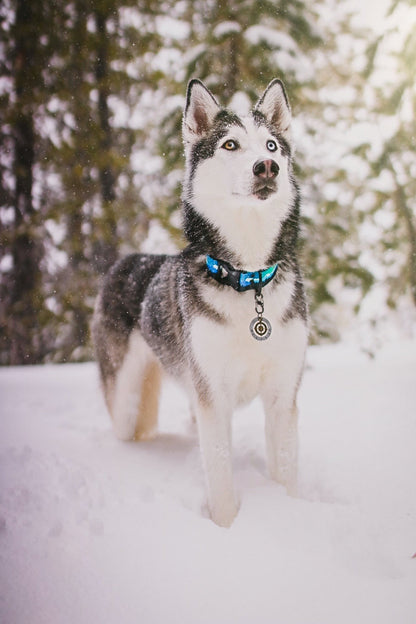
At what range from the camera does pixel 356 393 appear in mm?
1645

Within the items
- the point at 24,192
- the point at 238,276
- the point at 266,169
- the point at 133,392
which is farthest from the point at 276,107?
the point at 133,392

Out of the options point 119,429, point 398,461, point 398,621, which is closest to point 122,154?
point 119,429

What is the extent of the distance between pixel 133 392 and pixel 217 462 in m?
0.74

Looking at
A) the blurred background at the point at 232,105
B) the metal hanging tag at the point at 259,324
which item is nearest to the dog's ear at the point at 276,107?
the blurred background at the point at 232,105

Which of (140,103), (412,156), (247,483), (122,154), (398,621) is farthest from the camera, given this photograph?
A: (122,154)

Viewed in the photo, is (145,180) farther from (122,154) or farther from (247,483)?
(247,483)

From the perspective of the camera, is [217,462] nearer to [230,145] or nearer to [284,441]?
[284,441]

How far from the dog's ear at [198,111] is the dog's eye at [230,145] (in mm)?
143

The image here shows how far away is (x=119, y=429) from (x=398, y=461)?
3.87 feet

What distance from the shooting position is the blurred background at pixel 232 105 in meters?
1.52

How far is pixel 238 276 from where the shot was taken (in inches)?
→ 46.6

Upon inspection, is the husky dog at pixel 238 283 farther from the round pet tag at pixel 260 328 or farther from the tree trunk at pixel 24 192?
the tree trunk at pixel 24 192

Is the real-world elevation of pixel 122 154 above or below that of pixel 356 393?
above

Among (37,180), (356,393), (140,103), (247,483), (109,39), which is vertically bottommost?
(247,483)
